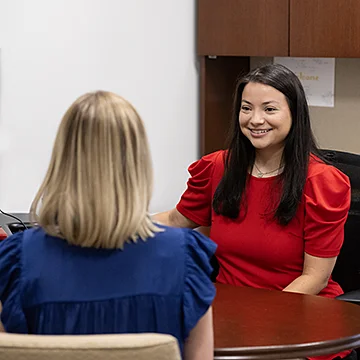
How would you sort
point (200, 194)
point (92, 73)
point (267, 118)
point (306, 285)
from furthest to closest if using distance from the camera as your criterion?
1. point (92, 73)
2. point (200, 194)
3. point (267, 118)
4. point (306, 285)

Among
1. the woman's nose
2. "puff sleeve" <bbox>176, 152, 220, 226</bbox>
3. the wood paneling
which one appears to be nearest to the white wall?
the wood paneling

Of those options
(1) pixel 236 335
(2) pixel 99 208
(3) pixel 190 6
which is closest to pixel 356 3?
(3) pixel 190 6

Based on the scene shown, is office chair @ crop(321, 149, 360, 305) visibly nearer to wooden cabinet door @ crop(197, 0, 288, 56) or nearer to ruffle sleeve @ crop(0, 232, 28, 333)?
wooden cabinet door @ crop(197, 0, 288, 56)

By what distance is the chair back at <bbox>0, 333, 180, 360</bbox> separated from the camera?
139cm

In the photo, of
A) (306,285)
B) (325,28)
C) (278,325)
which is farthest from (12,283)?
(325,28)

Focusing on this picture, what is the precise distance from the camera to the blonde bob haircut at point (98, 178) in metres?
1.56

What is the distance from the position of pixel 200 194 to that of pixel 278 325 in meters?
0.82

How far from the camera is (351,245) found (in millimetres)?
2721

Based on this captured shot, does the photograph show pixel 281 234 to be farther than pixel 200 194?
No

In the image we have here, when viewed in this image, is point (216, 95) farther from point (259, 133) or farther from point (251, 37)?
point (259, 133)

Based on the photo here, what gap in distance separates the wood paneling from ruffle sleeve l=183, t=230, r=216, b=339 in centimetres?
228

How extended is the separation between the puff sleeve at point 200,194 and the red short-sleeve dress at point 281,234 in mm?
112

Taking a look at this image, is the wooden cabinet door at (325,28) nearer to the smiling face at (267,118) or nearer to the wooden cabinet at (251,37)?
the wooden cabinet at (251,37)

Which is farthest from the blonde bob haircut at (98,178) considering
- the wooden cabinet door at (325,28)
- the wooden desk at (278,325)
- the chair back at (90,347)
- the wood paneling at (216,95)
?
the wood paneling at (216,95)
